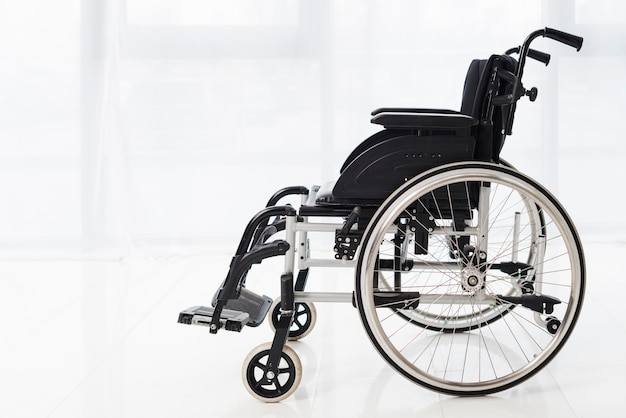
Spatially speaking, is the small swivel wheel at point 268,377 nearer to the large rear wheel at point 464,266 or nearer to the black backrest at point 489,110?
the large rear wheel at point 464,266

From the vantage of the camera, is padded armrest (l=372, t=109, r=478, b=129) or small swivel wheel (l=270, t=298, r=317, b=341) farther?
small swivel wheel (l=270, t=298, r=317, b=341)

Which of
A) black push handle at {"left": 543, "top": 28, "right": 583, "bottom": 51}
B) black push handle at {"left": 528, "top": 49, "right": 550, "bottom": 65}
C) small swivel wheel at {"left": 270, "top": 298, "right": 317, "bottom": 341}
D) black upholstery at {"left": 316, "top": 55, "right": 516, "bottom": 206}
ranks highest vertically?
black push handle at {"left": 543, "top": 28, "right": 583, "bottom": 51}

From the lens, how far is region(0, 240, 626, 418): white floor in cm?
192

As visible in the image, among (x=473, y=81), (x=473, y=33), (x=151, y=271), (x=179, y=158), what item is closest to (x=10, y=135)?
(x=179, y=158)

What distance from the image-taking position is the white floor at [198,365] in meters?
1.92

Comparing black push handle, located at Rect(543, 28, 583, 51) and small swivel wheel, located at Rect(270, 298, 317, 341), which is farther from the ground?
black push handle, located at Rect(543, 28, 583, 51)

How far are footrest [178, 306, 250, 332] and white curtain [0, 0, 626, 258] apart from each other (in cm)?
198

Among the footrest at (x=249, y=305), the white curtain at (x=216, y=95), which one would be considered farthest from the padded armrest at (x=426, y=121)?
the white curtain at (x=216, y=95)

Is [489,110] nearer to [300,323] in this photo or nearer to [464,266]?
[464,266]

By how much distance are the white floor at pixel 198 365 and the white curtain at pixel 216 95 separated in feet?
2.50

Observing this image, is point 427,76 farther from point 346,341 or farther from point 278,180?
point 346,341

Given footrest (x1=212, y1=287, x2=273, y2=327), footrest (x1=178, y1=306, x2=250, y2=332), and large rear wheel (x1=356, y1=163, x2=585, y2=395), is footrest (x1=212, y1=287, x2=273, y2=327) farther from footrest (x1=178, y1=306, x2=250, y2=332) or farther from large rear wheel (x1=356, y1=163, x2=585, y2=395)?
large rear wheel (x1=356, y1=163, x2=585, y2=395)

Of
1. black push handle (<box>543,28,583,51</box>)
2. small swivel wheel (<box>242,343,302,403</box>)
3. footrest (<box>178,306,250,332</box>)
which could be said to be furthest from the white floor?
black push handle (<box>543,28,583,51</box>)

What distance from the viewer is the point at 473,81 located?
211 cm
